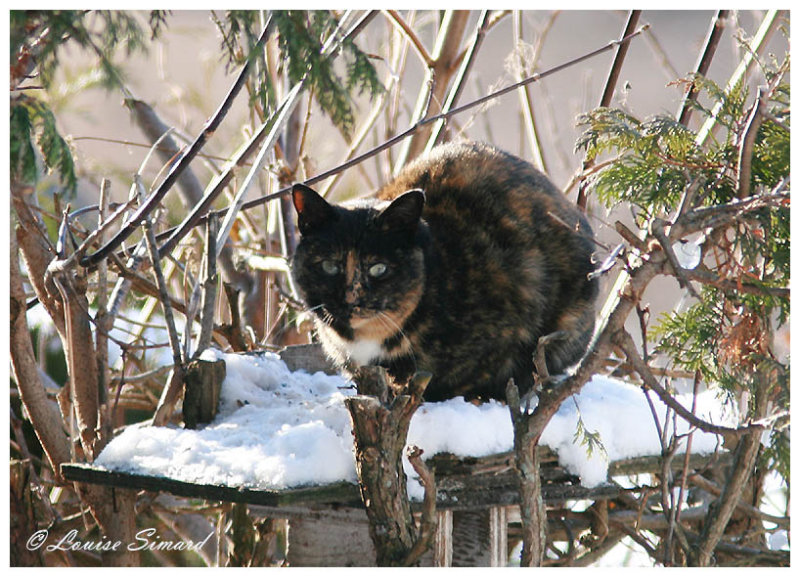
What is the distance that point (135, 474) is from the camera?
1860mm

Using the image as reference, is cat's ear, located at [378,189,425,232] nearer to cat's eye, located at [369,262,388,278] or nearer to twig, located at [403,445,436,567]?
cat's eye, located at [369,262,388,278]

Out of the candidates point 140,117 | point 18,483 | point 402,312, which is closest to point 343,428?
point 402,312

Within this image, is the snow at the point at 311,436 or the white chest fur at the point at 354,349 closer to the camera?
the snow at the point at 311,436

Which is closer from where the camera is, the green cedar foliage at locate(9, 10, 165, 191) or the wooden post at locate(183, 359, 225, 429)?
the green cedar foliage at locate(9, 10, 165, 191)

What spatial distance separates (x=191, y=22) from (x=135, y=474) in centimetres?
217

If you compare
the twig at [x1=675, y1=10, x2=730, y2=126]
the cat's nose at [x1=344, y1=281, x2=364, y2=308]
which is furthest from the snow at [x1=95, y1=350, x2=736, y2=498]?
the twig at [x1=675, y1=10, x2=730, y2=126]

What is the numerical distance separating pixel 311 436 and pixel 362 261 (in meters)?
0.50

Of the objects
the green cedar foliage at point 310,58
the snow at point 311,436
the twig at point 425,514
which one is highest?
the green cedar foliage at point 310,58

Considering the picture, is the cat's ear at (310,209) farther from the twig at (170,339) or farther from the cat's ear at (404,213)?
the twig at (170,339)

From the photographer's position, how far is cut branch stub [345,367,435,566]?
5.27ft

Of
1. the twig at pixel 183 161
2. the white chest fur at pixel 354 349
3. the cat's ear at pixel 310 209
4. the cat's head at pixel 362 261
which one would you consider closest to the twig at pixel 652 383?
the cat's head at pixel 362 261

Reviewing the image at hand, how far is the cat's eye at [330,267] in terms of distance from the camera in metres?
2.13

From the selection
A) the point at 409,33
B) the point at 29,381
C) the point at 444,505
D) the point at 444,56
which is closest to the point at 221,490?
the point at 444,505

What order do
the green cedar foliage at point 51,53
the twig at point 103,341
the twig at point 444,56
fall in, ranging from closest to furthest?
1. the green cedar foliage at point 51,53
2. the twig at point 103,341
3. the twig at point 444,56
